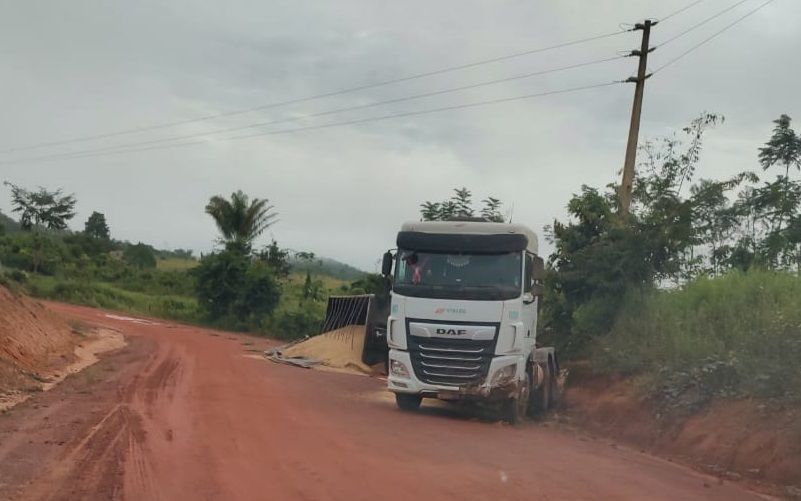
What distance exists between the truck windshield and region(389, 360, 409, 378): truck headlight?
1.35m

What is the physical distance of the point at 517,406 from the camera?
1460 cm

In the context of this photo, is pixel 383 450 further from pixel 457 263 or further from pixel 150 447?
pixel 457 263

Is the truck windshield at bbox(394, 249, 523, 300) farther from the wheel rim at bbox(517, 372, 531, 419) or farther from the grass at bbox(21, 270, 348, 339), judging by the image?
the grass at bbox(21, 270, 348, 339)

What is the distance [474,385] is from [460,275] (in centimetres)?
207

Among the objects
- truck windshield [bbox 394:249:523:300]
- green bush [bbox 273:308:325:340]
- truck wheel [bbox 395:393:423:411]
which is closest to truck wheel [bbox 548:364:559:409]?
truck wheel [bbox 395:393:423:411]

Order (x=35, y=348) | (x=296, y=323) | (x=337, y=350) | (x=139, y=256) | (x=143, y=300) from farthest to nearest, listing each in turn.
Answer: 1. (x=139, y=256)
2. (x=143, y=300)
3. (x=296, y=323)
4. (x=337, y=350)
5. (x=35, y=348)

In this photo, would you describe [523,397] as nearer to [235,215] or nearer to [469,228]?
[469,228]

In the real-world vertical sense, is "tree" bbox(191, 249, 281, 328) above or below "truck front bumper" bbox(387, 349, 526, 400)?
above

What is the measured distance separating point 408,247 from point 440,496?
7.70 meters

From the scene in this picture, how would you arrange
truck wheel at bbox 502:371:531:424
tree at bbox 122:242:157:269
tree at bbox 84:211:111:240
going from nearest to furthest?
truck wheel at bbox 502:371:531:424 → tree at bbox 122:242:157:269 → tree at bbox 84:211:111:240

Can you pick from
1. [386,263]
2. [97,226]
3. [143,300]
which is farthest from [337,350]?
[97,226]

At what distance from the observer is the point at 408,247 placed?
15.0 m

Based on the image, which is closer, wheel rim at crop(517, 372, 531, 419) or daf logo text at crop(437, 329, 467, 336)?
daf logo text at crop(437, 329, 467, 336)

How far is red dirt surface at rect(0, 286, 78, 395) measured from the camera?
15.9 metres
